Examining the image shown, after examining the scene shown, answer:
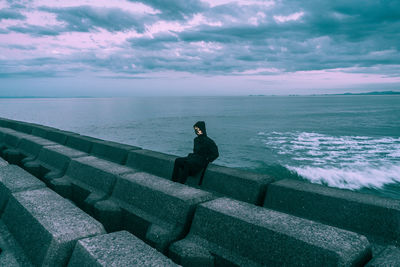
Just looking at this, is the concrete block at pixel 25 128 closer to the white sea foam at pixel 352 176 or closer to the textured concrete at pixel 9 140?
the textured concrete at pixel 9 140

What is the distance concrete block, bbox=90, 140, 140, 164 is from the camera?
701cm

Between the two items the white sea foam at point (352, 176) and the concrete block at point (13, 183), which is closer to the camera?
the concrete block at point (13, 183)

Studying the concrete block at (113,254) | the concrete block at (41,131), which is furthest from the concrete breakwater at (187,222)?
the concrete block at (41,131)

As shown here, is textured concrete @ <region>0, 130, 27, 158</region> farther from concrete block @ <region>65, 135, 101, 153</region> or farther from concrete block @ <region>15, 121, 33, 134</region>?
concrete block @ <region>15, 121, 33, 134</region>

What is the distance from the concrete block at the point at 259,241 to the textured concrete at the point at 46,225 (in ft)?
3.20

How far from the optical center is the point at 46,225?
2475 mm

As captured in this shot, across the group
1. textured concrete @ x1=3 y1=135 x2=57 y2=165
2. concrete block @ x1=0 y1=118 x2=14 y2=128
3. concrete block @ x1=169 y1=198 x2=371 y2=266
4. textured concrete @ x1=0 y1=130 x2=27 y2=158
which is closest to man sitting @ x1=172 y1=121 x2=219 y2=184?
concrete block @ x1=169 y1=198 x2=371 y2=266

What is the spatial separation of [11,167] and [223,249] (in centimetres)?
364

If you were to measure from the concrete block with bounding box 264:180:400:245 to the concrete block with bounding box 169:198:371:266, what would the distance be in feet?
3.43

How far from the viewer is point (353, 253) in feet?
7.07

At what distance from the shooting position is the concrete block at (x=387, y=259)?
209cm

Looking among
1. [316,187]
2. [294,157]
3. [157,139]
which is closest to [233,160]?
[294,157]

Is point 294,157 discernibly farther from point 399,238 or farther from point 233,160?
point 399,238

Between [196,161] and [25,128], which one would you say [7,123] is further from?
[196,161]
